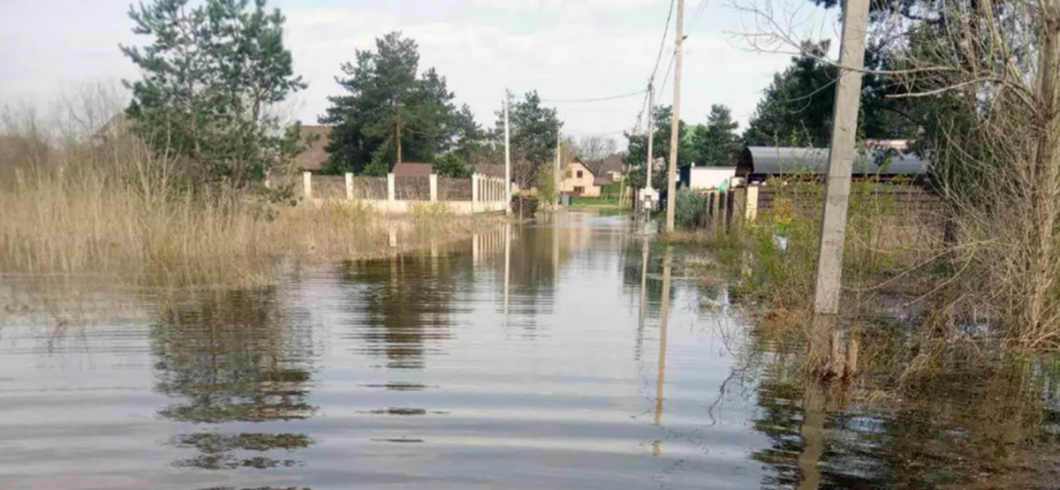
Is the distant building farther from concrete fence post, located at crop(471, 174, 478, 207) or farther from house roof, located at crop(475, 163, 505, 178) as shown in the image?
concrete fence post, located at crop(471, 174, 478, 207)

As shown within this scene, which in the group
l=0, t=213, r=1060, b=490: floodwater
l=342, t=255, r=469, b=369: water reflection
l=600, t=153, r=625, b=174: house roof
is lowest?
l=342, t=255, r=469, b=369: water reflection

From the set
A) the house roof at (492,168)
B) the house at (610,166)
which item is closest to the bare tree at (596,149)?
the house at (610,166)

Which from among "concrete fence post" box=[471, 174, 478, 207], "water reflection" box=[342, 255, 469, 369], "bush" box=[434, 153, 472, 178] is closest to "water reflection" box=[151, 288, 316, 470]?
"water reflection" box=[342, 255, 469, 369]

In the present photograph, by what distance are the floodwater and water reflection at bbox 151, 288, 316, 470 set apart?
26 millimetres

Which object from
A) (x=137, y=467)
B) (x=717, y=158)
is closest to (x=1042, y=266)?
(x=137, y=467)

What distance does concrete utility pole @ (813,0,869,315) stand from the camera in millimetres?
6512

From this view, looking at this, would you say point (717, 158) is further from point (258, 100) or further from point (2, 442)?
point (2, 442)

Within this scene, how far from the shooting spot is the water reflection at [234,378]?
182 inches

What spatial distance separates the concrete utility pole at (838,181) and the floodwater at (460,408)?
944 mm

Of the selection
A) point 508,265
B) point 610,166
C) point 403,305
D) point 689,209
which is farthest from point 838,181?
point 610,166

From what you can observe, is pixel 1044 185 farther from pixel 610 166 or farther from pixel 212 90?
pixel 610 166

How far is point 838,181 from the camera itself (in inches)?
261

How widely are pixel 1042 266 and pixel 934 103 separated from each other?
18.2 ft

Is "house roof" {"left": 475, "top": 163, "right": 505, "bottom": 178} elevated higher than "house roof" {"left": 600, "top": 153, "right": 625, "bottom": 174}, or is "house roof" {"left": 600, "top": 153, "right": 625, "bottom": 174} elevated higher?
"house roof" {"left": 600, "top": 153, "right": 625, "bottom": 174}
